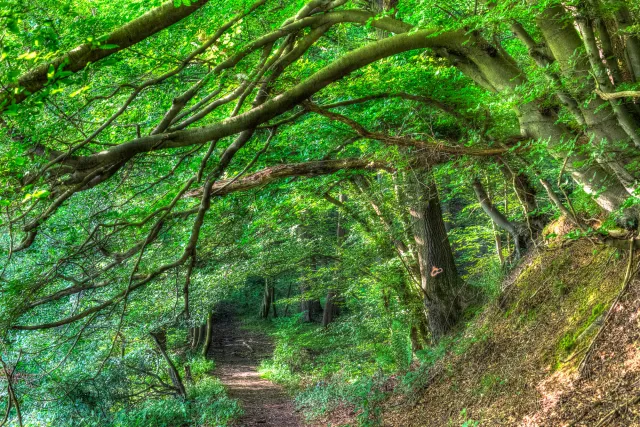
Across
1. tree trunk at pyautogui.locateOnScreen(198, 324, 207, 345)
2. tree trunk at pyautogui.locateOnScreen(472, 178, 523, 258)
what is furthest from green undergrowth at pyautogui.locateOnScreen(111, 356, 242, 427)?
tree trunk at pyautogui.locateOnScreen(198, 324, 207, 345)

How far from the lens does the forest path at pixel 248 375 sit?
1176 centimetres

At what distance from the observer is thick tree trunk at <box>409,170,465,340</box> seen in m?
9.49

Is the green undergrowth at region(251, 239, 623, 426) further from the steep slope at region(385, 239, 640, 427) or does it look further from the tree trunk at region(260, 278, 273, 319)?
the tree trunk at region(260, 278, 273, 319)

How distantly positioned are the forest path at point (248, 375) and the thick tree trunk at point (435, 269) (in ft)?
13.4

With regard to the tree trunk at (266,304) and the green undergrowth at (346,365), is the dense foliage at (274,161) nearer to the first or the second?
the green undergrowth at (346,365)

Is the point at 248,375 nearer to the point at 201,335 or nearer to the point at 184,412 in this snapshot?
the point at 201,335

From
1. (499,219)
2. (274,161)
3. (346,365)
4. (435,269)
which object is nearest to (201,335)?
(346,365)

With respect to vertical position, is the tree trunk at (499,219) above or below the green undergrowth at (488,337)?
above

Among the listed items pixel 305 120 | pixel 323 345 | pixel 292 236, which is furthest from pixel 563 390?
pixel 323 345

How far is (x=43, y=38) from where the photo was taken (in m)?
3.20

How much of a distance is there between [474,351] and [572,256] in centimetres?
196

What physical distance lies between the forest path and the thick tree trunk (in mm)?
4097

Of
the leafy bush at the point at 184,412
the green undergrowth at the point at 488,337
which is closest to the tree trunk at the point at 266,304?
the green undergrowth at the point at 488,337

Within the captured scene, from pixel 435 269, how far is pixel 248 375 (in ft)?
35.5
